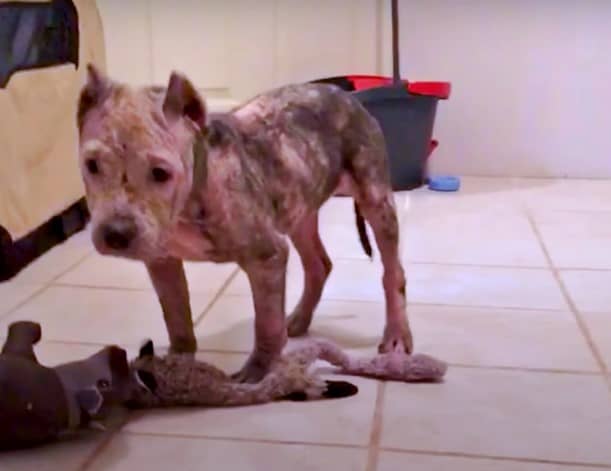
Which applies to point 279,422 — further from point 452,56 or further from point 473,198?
point 452,56

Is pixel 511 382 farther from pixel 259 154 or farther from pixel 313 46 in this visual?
pixel 313 46

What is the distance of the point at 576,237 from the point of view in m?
2.34

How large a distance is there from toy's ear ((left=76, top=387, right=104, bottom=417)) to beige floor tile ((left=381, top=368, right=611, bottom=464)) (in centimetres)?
38

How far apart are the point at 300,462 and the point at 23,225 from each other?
1.16 meters

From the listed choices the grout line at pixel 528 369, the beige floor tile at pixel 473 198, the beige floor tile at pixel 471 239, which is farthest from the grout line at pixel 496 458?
the beige floor tile at pixel 473 198

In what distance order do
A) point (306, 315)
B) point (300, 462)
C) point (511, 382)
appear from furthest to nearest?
1. point (306, 315)
2. point (511, 382)
3. point (300, 462)

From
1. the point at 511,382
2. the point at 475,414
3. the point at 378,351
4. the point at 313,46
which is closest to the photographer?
the point at 475,414

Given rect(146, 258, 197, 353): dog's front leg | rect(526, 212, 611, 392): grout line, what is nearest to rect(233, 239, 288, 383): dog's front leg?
rect(146, 258, 197, 353): dog's front leg

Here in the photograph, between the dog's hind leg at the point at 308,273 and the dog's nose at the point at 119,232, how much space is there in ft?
1.94

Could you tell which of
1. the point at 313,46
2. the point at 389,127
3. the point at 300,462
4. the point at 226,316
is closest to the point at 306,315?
the point at 226,316

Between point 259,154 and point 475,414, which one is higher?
point 259,154

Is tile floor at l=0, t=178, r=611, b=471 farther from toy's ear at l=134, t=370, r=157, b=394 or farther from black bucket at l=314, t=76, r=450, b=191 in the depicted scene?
black bucket at l=314, t=76, r=450, b=191

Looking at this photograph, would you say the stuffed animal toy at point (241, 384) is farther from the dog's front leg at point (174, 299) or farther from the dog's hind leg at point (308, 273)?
the dog's hind leg at point (308, 273)

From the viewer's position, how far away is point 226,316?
1.74 meters
